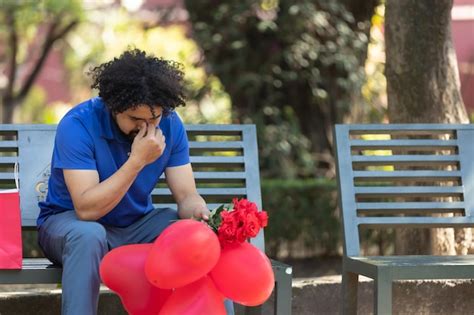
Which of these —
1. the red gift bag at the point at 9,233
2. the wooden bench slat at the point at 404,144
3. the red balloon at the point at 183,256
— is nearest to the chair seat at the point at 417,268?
the wooden bench slat at the point at 404,144

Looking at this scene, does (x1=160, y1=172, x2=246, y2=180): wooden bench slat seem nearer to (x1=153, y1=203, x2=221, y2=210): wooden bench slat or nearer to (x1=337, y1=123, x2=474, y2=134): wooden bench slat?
(x1=153, y1=203, x2=221, y2=210): wooden bench slat

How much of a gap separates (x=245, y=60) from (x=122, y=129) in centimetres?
487

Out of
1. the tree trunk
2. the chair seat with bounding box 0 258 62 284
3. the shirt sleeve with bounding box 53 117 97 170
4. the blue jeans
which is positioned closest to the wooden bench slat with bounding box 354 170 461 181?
the tree trunk

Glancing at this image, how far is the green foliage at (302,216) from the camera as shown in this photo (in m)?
7.22

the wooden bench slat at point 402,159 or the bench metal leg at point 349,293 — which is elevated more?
the wooden bench slat at point 402,159

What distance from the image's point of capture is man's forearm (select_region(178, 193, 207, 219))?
3.98 metres

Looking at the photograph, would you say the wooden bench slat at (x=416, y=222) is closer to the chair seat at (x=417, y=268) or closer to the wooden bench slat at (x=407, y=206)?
the wooden bench slat at (x=407, y=206)

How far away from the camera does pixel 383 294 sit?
392 cm

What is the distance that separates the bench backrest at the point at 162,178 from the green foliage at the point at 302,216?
2.61 metres

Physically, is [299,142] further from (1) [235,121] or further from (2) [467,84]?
(2) [467,84]

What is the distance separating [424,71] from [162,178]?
1.68m

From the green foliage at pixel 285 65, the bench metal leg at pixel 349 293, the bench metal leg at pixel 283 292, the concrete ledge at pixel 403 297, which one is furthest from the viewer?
the green foliage at pixel 285 65

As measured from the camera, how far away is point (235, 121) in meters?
8.79

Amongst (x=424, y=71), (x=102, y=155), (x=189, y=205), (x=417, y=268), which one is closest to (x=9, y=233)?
(x=102, y=155)
